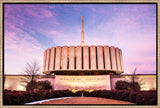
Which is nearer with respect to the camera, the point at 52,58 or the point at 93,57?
the point at 93,57

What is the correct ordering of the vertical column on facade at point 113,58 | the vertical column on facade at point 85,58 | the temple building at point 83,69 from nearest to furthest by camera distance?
the temple building at point 83,69 → the vertical column on facade at point 85,58 → the vertical column on facade at point 113,58

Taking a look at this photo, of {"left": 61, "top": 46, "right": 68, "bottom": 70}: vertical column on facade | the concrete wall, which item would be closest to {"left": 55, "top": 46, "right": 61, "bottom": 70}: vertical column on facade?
{"left": 61, "top": 46, "right": 68, "bottom": 70}: vertical column on facade

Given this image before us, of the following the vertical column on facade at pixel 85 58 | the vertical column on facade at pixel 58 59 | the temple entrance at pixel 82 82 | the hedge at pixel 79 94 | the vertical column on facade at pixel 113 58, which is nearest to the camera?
the hedge at pixel 79 94

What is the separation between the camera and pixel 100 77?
2392cm

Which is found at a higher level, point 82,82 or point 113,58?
point 113,58

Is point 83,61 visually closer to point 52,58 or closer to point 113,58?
point 113,58

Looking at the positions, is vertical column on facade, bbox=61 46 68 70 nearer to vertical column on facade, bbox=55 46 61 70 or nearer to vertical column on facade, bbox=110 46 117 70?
vertical column on facade, bbox=55 46 61 70

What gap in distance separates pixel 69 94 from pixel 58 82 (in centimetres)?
505

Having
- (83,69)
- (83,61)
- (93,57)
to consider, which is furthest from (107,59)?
(83,69)

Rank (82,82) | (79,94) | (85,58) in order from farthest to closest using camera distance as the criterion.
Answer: (85,58) → (82,82) → (79,94)

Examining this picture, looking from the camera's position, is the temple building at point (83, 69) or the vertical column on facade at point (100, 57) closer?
the temple building at point (83, 69)

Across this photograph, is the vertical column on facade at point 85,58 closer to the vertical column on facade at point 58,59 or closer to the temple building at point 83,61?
the temple building at point 83,61

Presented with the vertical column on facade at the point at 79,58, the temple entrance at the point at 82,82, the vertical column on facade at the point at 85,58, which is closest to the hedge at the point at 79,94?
the temple entrance at the point at 82,82

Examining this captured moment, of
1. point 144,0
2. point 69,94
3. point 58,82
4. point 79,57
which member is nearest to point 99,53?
point 79,57
